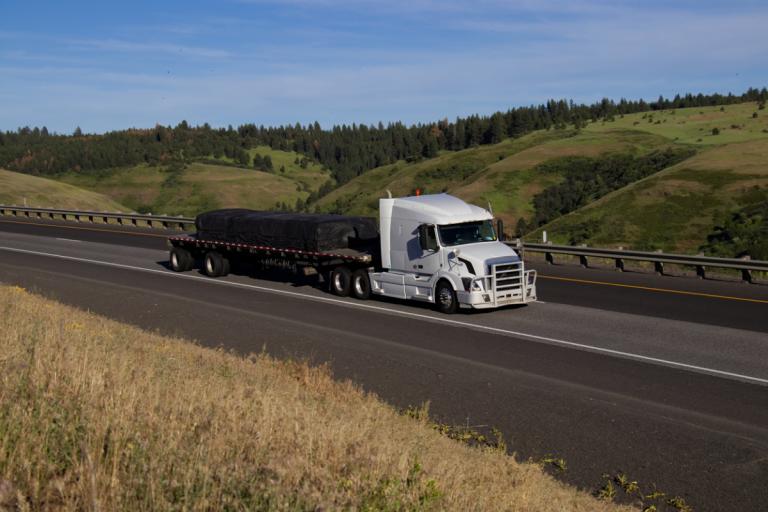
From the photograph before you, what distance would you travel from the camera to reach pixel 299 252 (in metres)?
24.7

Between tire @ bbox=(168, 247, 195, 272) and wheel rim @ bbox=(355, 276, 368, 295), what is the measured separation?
8.84 m

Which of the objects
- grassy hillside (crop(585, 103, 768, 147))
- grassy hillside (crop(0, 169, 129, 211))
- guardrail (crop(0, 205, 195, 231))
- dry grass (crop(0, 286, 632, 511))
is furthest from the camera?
grassy hillside (crop(585, 103, 768, 147))

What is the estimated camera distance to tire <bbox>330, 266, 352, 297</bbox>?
23511mm

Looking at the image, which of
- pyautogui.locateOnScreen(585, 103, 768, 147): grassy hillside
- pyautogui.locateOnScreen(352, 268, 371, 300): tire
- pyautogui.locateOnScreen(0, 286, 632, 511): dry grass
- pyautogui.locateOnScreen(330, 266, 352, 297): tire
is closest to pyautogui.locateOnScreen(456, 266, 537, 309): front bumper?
pyautogui.locateOnScreen(352, 268, 371, 300): tire

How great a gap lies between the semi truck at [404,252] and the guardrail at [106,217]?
2261 centimetres

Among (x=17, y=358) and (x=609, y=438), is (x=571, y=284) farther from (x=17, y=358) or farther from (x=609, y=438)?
(x=17, y=358)

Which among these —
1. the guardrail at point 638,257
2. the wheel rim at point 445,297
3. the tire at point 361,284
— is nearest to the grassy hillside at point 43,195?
the guardrail at point 638,257

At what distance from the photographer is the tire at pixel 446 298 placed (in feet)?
67.8

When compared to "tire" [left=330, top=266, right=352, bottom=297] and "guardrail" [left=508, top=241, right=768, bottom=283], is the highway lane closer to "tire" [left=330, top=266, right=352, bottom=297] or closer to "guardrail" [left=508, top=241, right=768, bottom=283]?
"guardrail" [left=508, top=241, right=768, bottom=283]

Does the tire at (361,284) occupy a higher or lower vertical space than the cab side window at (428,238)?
lower

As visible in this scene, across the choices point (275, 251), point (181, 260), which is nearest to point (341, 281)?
point (275, 251)

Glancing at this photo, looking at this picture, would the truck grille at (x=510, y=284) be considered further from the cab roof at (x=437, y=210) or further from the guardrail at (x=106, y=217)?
the guardrail at (x=106, y=217)

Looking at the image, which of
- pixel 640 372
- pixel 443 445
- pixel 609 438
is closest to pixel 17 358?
pixel 443 445

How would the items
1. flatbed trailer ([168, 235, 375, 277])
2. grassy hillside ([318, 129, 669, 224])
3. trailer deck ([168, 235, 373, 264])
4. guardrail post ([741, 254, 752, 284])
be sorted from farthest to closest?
grassy hillside ([318, 129, 669, 224])
guardrail post ([741, 254, 752, 284])
flatbed trailer ([168, 235, 375, 277])
trailer deck ([168, 235, 373, 264])
